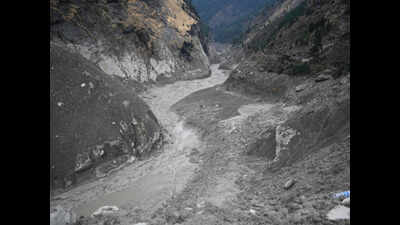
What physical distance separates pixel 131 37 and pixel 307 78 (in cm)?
2312

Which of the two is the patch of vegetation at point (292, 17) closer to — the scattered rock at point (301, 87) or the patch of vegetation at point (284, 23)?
the patch of vegetation at point (284, 23)

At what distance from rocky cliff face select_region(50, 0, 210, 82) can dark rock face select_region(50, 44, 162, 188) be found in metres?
16.2

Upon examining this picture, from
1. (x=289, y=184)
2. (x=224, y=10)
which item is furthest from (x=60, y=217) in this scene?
(x=224, y=10)

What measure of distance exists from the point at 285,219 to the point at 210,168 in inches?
218

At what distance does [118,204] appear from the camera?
25.8 ft

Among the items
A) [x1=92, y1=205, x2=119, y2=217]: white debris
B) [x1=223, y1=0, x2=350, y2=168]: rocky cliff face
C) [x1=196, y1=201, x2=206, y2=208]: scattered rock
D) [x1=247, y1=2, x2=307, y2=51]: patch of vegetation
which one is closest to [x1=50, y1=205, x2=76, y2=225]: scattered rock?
[x1=92, y1=205, x2=119, y2=217]: white debris

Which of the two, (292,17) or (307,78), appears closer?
(307,78)

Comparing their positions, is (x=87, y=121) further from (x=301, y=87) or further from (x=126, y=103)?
(x=301, y=87)

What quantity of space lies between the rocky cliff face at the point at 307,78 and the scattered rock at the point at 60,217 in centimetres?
624

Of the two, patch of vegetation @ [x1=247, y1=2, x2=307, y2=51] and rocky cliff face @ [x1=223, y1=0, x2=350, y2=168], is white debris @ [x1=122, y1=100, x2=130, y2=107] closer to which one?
rocky cliff face @ [x1=223, y1=0, x2=350, y2=168]

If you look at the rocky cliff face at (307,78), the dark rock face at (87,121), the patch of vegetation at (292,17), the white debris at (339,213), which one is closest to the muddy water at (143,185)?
the dark rock face at (87,121)

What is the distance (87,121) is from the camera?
398 inches
